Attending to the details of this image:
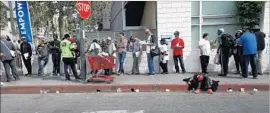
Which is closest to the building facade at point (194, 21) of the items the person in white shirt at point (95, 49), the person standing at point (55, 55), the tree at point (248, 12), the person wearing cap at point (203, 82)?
the tree at point (248, 12)

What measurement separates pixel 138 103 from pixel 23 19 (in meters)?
7.99

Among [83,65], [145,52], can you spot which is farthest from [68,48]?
[145,52]

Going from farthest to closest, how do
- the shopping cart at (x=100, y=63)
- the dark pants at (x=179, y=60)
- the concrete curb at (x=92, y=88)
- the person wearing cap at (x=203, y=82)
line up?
the dark pants at (x=179, y=60) → the shopping cart at (x=100, y=63) → the concrete curb at (x=92, y=88) → the person wearing cap at (x=203, y=82)

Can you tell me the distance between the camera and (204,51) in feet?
37.6

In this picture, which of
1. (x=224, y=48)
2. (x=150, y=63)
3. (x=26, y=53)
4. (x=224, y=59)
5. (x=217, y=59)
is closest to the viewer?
(x=224, y=48)

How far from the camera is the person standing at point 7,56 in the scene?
425 inches

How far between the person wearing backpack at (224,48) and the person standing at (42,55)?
5826 mm

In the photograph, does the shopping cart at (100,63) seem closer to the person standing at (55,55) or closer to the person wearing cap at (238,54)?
the person standing at (55,55)

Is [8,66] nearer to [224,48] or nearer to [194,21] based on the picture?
[194,21]

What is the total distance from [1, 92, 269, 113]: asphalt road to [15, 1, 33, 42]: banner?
5.10 metres

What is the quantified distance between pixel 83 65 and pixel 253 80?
16.9ft

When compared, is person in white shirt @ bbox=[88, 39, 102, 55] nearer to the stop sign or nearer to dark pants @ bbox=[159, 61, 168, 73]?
the stop sign

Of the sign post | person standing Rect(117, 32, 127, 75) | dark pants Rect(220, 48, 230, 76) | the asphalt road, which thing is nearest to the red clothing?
dark pants Rect(220, 48, 230, 76)

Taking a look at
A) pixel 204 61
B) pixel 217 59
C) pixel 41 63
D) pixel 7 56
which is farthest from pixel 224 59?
pixel 7 56
